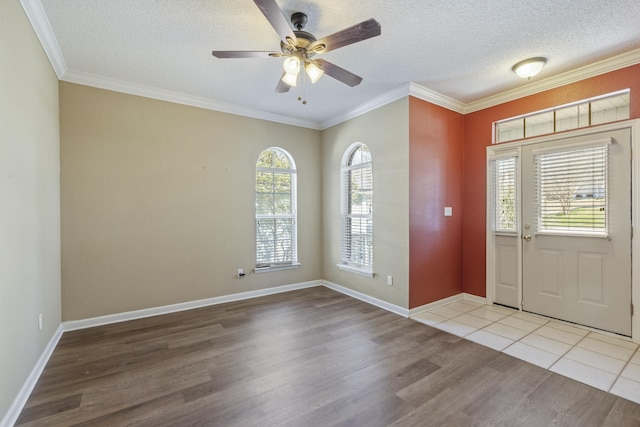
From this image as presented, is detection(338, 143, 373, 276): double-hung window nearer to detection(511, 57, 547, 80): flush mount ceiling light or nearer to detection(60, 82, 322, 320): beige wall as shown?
detection(60, 82, 322, 320): beige wall

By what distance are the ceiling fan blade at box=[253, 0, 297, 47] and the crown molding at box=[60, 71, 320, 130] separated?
229cm

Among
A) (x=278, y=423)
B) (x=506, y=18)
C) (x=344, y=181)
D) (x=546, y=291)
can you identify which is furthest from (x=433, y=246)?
(x=278, y=423)

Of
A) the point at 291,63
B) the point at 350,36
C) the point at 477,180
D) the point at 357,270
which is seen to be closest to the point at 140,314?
the point at 357,270

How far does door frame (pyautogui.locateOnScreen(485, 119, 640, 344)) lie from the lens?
2.81 meters

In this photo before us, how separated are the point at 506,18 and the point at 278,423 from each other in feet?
10.9

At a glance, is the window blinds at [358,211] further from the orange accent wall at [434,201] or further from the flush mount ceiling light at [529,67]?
the flush mount ceiling light at [529,67]

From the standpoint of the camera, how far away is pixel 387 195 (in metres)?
3.86

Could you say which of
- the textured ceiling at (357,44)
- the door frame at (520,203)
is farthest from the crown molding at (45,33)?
the door frame at (520,203)

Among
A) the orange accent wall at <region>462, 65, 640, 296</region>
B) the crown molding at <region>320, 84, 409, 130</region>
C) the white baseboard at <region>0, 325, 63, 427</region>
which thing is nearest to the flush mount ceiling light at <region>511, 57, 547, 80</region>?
the orange accent wall at <region>462, 65, 640, 296</region>

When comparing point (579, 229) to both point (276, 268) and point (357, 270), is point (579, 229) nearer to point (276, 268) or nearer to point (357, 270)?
point (357, 270)

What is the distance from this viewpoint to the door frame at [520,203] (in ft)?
9.21

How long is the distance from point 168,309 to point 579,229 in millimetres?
4899

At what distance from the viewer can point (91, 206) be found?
129 inches

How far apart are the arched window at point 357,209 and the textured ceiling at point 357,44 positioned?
1102 mm
